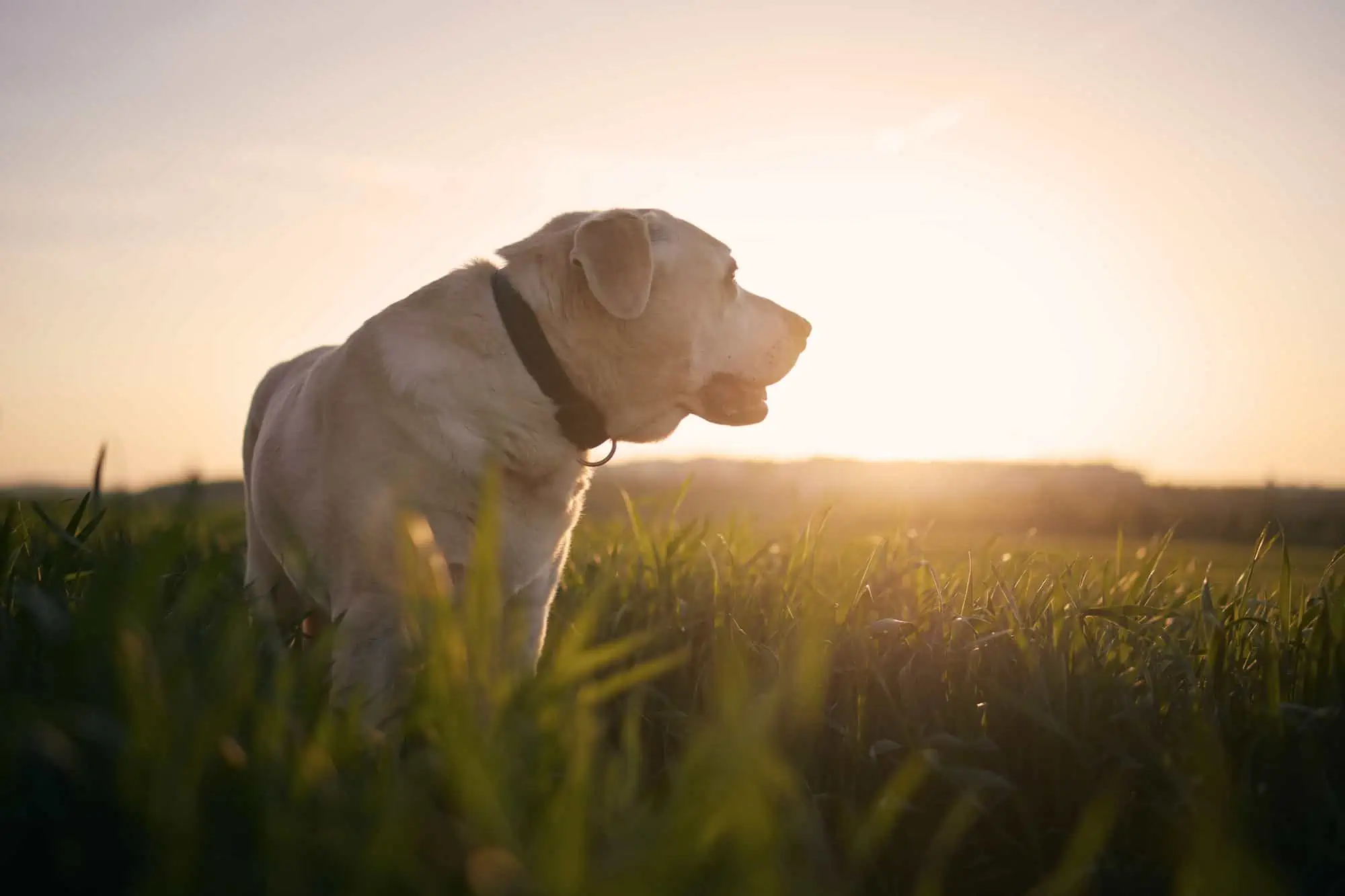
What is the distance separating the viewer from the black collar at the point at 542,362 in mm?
3660

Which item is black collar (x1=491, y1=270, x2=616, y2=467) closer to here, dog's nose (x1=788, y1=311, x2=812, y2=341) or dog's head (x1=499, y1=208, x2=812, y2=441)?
dog's head (x1=499, y1=208, x2=812, y2=441)

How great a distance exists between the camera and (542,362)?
3.68 metres

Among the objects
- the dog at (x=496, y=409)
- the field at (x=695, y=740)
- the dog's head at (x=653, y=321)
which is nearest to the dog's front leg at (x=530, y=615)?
the dog at (x=496, y=409)

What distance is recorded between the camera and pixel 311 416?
12.5 ft

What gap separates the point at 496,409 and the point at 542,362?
252 mm

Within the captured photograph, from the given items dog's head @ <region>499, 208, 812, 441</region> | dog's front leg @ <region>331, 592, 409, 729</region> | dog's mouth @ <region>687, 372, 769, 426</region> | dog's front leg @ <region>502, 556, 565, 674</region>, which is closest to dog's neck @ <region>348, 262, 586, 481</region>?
dog's head @ <region>499, 208, 812, 441</region>

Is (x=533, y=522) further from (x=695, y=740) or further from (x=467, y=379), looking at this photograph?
(x=695, y=740)

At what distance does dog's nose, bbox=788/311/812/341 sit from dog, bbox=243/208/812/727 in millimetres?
560

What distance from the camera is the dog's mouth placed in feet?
14.1

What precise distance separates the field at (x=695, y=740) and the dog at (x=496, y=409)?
0.60m

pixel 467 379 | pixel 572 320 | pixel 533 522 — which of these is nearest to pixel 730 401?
pixel 572 320

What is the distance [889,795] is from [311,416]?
9.19 feet

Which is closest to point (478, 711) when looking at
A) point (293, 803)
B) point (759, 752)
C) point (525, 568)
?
point (293, 803)

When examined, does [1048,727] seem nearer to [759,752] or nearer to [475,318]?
[759,752]
